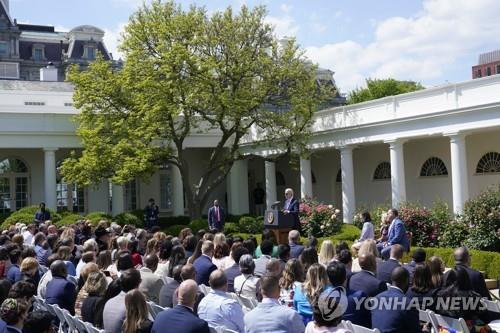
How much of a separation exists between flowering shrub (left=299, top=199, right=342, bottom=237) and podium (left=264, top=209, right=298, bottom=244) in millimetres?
4544

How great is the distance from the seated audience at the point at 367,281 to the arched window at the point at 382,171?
73.2 ft

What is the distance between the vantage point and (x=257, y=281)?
335 inches

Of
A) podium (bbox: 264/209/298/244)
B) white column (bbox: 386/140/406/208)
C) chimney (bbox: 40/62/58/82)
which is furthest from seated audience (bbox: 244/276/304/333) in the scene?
chimney (bbox: 40/62/58/82)

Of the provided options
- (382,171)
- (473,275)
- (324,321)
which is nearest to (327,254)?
(473,275)

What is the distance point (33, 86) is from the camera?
45.0 meters

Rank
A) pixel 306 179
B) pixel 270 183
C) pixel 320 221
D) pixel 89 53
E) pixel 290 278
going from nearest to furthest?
pixel 290 278, pixel 320 221, pixel 306 179, pixel 270 183, pixel 89 53

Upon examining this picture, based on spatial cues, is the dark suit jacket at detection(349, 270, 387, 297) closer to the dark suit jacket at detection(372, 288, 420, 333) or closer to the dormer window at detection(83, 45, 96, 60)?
the dark suit jacket at detection(372, 288, 420, 333)

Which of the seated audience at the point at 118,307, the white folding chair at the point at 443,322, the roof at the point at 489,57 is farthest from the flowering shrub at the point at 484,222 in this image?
the roof at the point at 489,57

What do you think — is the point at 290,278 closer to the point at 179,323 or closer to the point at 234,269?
the point at 234,269

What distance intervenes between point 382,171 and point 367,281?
23.1 metres

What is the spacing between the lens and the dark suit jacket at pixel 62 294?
328 inches

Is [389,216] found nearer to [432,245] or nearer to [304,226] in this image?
[432,245]

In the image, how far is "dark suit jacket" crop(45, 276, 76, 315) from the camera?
8.32 meters

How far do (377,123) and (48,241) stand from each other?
1521 cm
